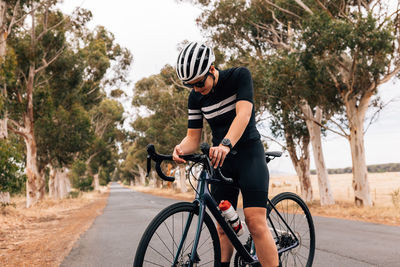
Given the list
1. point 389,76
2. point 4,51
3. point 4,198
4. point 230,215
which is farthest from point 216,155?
point 4,51

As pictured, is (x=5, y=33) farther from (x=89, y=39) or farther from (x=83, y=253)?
(x=83, y=253)

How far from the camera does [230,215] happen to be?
275cm

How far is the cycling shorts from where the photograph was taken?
2787mm

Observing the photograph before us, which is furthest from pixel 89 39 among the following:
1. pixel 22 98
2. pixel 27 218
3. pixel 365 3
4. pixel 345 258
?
pixel 345 258

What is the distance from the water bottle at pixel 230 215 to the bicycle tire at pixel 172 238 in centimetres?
13

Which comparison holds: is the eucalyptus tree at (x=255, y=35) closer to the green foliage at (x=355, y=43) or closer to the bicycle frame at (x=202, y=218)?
the green foliage at (x=355, y=43)

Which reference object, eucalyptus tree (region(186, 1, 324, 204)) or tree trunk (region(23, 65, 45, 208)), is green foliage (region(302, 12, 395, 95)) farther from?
tree trunk (region(23, 65, 45, 208))

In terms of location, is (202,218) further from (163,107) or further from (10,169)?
(163,107)

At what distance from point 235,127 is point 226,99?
0.35m

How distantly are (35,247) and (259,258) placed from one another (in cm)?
557

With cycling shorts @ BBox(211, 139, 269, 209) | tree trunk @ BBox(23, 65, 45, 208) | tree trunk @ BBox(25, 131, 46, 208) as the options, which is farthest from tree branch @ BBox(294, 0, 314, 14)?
tree trunk @ BBox(25, 131, 46, 208)

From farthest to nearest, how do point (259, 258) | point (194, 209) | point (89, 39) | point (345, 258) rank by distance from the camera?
point (89, 39) < point (345, 258) < point (259, 258) < point (194, 209)

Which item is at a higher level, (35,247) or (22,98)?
(22,98)

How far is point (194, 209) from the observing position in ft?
8.55
